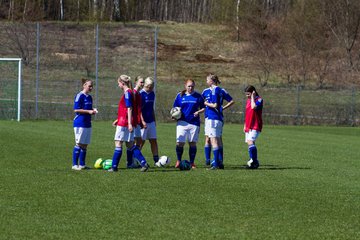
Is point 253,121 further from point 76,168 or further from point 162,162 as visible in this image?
point 76,168

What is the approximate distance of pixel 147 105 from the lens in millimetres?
17688

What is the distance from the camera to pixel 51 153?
2078cm

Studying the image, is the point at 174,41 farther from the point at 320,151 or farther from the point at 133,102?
the point at 133,102

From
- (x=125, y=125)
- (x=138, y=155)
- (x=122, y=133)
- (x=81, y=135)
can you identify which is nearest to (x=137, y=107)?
(x=125, y=125)

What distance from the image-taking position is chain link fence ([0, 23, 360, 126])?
41969mm

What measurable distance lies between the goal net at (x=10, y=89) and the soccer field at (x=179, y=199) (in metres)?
16.9

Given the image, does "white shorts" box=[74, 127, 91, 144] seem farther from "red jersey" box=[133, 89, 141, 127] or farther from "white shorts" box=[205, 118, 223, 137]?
"white shorts" box=[205, 118, 223, 137]

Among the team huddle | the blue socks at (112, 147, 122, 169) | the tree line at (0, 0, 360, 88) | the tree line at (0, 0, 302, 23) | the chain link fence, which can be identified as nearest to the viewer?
the blue socks at (112, 147, 122, 169)

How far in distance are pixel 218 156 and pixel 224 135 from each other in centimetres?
1334

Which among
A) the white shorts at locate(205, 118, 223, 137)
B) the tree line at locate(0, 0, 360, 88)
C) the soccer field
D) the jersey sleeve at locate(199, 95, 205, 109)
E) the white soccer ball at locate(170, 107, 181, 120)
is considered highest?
the tree line at locate(0, 0, 360, 88)

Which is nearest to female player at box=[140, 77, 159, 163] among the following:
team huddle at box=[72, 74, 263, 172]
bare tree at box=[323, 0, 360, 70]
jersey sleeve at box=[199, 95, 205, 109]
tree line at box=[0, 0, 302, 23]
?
team huddle at box=[72, 74, 263, 172]

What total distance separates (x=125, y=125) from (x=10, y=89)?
2533 centimetres

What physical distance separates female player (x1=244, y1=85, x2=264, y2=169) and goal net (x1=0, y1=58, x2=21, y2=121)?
64.6 ft

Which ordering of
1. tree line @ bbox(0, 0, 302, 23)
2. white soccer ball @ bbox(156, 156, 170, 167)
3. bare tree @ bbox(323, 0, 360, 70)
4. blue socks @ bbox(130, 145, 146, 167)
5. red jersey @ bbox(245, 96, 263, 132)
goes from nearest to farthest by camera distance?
blue socks @ bbox(130, 145, 146, 167)
white soccer ball @ bbox(156, 156, 170, 167)
red jersey @ bbox(245, 96, 263, 132)
bare tree @ bbox(323, 0, 360, 70)
tree line @ bbox(0, 0, 302, 23)
